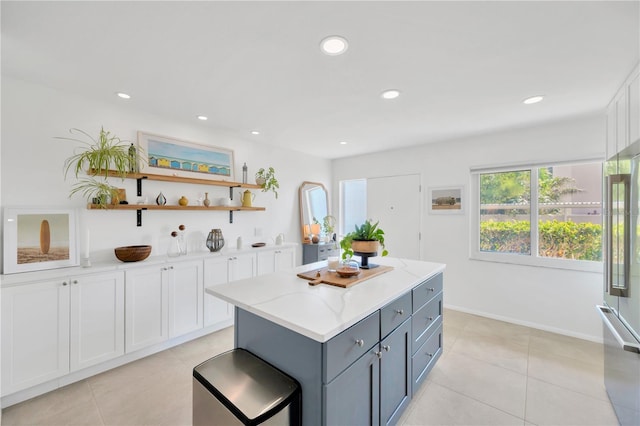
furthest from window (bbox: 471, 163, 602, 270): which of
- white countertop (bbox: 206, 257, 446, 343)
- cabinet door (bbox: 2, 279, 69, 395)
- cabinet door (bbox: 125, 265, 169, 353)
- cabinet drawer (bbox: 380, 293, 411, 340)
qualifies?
cabinet door (bbox: 2, 279, 69, 395)

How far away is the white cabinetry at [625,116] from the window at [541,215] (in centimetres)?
86

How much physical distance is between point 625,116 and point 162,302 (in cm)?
408

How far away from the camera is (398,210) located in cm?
431

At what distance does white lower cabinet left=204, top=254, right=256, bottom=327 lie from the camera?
115 inches

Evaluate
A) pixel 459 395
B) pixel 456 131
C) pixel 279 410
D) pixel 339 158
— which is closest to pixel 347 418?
pixel 279 410

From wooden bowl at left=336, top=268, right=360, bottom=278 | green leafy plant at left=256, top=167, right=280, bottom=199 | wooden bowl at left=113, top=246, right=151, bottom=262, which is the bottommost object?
wooden bowl at left=336, top=268, right=360, bottom=278

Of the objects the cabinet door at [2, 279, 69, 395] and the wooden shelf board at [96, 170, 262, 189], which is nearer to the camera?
the cabinet door at [2, 279, 69, 395]

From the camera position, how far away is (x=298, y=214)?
455 centimetres

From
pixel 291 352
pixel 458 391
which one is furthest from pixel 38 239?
pixel 458 391

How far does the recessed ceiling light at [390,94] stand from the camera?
2250 millimetres

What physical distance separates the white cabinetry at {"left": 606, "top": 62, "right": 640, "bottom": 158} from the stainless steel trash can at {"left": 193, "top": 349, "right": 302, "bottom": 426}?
2.52 metres

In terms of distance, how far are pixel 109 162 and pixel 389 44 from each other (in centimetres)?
257

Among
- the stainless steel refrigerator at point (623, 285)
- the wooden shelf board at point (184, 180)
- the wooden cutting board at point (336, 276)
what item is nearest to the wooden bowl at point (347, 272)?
the wooden cutting board at point (336, 276)

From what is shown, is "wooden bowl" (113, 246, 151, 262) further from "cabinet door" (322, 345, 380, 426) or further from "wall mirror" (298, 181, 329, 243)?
"wall mirror" (298, 181, 329, 243)
